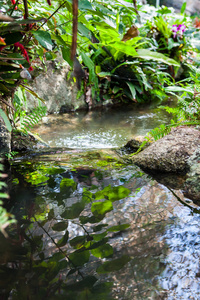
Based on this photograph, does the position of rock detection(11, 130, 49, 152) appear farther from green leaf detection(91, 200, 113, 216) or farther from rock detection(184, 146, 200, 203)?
rock detection(184, 146, 200, 203)

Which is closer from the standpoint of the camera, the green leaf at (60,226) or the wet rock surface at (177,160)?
the green leaf at (60,226)

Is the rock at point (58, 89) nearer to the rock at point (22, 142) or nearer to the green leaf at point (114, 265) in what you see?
the rock at point (22, 142)

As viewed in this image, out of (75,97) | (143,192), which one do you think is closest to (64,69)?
(75,97)

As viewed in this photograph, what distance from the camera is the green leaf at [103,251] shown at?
944 mm

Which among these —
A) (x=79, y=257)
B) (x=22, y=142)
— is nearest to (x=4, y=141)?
(x=22, y=142)

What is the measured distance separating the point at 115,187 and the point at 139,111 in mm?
3159

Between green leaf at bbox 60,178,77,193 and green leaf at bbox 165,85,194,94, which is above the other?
green leaf at bbox 165,85,194,94

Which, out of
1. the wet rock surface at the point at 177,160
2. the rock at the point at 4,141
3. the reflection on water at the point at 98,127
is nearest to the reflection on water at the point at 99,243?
the wet rock surface at the point at 177,160

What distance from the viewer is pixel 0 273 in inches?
32.3

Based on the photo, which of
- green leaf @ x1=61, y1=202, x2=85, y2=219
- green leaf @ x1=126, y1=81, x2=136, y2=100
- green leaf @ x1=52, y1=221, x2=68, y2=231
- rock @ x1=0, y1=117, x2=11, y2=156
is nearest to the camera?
green leaf @ x1=52, y1=221, x2=68, y2=231

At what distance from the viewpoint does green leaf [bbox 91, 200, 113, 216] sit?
121 cm

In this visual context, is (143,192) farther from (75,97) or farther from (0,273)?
(75,97)

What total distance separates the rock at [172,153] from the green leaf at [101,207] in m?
0.65

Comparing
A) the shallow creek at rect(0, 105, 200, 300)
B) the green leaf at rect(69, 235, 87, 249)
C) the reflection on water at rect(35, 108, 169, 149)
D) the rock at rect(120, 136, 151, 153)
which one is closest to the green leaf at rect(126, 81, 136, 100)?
the reflection on water at rect(35, 108, 169, 149)
